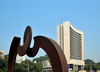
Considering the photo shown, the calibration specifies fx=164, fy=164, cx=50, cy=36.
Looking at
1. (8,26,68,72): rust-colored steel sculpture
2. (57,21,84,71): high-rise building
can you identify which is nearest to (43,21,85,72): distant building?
(57,21,84,71): high-rise building

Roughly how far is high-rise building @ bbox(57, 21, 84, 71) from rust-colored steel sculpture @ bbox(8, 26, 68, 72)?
45099 millimetres

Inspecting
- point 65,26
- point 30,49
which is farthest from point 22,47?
point 65,26

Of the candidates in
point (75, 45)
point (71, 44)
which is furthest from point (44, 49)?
point (75, 45)

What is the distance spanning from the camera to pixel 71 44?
61.0m

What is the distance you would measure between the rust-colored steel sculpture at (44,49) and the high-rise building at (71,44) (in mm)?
45099

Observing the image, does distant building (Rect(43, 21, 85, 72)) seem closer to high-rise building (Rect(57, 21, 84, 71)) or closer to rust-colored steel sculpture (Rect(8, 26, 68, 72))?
high-rise building (Rect(57, 21, 84, 71))

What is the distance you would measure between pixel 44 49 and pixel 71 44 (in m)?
53.6

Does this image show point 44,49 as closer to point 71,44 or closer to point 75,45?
point 71,44

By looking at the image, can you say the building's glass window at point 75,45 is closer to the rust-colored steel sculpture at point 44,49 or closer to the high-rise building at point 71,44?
the high-rise building at point 71,44

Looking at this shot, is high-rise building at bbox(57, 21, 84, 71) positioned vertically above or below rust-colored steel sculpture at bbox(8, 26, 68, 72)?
above

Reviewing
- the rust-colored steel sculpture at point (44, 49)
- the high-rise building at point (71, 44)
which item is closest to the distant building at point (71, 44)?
the high-rise building at point (71, 44)

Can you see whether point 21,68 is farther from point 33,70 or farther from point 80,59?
point 80,59

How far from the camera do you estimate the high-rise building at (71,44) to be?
58.4 meters

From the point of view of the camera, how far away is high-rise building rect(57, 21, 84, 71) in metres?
58.4
